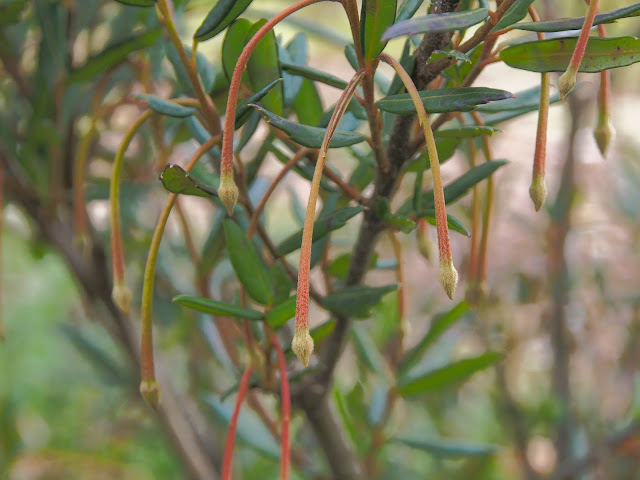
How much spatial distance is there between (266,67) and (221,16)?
0.02 metres

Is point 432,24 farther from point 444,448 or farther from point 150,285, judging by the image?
point 444,448

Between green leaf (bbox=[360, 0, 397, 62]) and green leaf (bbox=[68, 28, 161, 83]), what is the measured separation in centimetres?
16

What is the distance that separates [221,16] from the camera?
0.23 m

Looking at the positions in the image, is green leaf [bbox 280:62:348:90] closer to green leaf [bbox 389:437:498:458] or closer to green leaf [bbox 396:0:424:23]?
green leaf [bbox 396:0:424:23]

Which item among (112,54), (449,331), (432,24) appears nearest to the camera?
(432,24)

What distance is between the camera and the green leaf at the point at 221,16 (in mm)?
229

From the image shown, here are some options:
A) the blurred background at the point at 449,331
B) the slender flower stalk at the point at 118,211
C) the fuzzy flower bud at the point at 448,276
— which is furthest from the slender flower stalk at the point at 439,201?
the blurred background at the point at 449,331

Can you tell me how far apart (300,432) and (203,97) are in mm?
414

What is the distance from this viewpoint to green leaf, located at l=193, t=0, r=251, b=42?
23 cm

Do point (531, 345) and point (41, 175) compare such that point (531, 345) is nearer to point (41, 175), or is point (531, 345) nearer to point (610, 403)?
point (610, 403)

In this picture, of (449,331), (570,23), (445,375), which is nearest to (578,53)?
(570,23)

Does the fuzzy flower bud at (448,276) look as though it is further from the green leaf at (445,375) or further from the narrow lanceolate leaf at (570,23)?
the green leaf at (445,375)

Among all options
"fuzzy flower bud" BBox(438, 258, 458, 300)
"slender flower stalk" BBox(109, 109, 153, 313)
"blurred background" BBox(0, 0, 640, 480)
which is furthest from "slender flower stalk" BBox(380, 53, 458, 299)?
"blurred background" BBox(0, 0, 640, 480)

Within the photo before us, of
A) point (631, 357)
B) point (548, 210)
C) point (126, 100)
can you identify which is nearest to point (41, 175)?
point (126, 100)
